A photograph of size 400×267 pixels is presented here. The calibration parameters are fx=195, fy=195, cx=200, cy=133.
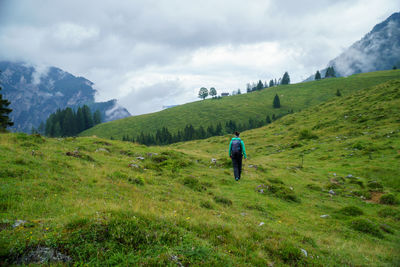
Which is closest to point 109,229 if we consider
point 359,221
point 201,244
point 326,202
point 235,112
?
point 201,244

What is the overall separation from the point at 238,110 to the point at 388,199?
412 feet

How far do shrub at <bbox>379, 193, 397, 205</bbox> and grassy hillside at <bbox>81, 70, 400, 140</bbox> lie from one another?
4116 inches

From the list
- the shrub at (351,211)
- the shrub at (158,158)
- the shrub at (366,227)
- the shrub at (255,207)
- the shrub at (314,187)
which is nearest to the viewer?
the shrub at (366,227)

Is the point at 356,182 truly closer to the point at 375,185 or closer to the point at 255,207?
the point at 375,185

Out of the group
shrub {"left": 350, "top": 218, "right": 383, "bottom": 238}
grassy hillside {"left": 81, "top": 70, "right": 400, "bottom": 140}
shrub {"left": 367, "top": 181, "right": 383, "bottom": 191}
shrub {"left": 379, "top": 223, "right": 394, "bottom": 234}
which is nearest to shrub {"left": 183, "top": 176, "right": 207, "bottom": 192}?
shrub {"left": 350, "top": 218, "right": 383, "bottom": 238}

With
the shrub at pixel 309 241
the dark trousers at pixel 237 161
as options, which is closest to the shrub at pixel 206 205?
the shrub at pixel 309 241

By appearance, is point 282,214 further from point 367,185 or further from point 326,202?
point 367,185

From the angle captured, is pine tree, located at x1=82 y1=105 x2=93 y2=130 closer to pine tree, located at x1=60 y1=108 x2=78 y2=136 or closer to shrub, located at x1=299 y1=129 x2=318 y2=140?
pine tree, located at x1=60 y1=108 x2=78 y2=136

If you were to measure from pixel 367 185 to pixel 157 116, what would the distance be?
442 ft

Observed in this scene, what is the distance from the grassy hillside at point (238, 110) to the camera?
122250mm

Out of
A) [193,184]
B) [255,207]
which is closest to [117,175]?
[193,184]

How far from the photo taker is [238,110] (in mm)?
136500

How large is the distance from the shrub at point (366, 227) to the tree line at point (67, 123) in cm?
13587

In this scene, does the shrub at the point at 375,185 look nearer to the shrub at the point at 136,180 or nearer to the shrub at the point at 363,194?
the shrub at the point at 363,194
